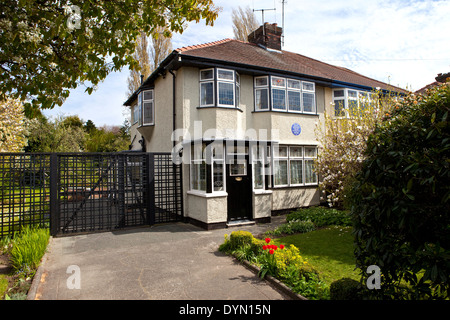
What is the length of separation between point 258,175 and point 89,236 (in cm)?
626

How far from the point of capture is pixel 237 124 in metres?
11.2

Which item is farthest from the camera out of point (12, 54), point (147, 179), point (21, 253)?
point (147, 179)

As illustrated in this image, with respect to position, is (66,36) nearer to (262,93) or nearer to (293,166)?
(262,93)

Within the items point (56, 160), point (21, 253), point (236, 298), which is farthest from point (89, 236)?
point (236, 298)

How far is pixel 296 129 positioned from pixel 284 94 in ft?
5.56

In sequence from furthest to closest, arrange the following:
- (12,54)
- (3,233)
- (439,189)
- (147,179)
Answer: (147,179)
(3,233)
(12,54)
(439,189)

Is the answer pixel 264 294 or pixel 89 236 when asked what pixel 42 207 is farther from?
pixel 264 294

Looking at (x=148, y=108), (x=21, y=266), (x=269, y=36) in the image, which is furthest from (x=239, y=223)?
(x=269, y=36)

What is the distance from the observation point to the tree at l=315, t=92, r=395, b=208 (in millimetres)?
9109

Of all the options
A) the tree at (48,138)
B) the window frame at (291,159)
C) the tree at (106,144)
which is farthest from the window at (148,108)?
the tree at (106,144)

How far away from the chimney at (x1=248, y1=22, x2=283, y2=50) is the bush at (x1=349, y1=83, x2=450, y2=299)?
1367 centimetres

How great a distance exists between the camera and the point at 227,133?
10883mm

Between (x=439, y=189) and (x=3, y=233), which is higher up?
(x=439, y=189)

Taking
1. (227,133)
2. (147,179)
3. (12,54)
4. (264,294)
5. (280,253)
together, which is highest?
(12,54)
